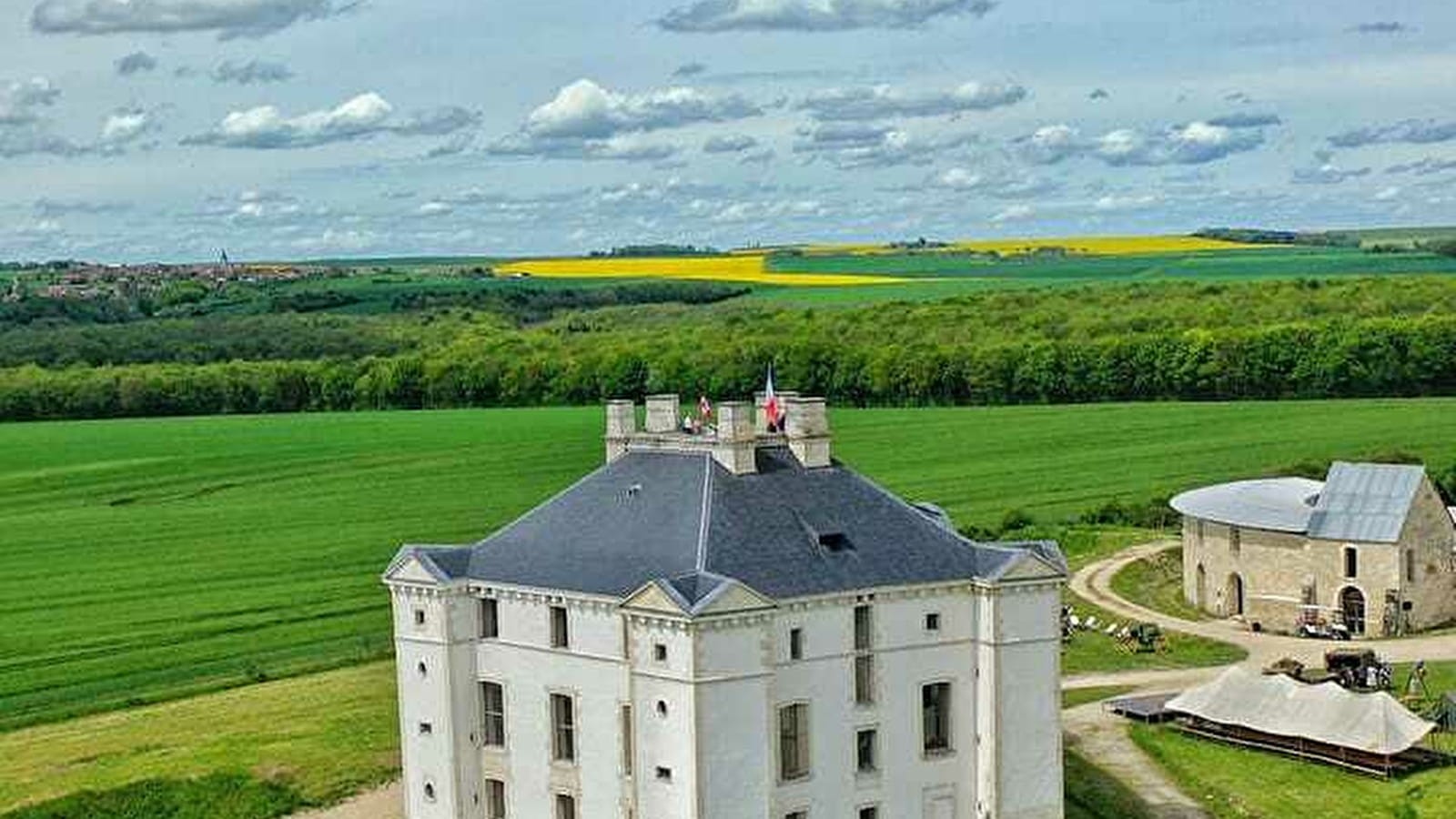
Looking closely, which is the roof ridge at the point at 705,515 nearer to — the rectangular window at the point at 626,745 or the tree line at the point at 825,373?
the rectangular window at the point at 626,745

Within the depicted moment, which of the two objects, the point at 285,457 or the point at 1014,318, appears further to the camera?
the point at 1014,318

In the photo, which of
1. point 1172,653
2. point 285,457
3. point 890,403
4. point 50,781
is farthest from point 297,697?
point 890,403

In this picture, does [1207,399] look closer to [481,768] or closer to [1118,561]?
[1118,561]

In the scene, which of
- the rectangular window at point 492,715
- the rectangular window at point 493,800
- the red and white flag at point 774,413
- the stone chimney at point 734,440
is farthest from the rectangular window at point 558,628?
the red and white flag at point 774,413

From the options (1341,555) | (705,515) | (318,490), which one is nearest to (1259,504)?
(1341,555)

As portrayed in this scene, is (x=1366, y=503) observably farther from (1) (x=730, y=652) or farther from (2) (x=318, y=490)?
(2) (x=318, y=490)

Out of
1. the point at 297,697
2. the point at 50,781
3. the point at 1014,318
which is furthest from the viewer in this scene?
the point at 1014,318

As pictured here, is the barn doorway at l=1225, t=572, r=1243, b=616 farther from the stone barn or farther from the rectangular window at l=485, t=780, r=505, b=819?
the rectangular window at l=485, t=780, r=505, b=819
